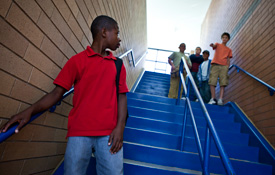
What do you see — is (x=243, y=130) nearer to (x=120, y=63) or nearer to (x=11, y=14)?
(x=120, y=63)

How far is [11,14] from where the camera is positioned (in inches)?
36.1

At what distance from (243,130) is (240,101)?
26.3 inches

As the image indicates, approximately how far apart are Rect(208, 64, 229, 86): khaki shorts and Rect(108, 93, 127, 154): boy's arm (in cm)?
291

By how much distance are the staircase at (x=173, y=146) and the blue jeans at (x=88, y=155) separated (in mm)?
738

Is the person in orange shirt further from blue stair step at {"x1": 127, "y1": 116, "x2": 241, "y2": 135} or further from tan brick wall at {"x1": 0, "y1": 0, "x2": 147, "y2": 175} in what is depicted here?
tan brick wall at {"x1": 0, "y1": 0, "x2": 147, "y2": 175}

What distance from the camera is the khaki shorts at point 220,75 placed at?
354 cm

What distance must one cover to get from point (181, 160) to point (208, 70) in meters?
2.91

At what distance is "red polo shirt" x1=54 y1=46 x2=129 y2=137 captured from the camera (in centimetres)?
102

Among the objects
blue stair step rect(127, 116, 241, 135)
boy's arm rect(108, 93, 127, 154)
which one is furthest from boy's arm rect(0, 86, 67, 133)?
blue stair step rect(127, 116, 241, 135)

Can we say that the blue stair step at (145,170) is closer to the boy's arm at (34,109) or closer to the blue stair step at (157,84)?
the boy's arm at (34,109)

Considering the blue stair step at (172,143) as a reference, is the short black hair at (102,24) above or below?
above

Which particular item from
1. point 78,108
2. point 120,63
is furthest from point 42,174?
point 120,63

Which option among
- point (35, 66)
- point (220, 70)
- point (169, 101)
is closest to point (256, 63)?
point (220, 70)

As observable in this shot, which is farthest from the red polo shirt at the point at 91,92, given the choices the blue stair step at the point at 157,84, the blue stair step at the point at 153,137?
the blue stair step at the point at 157,84
